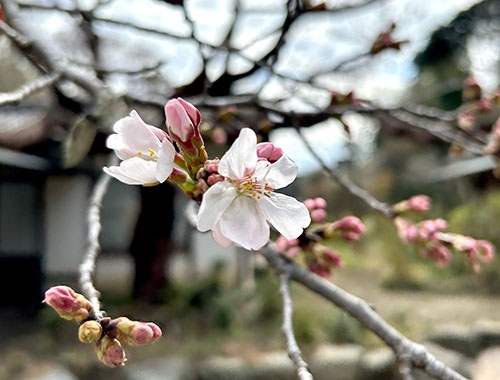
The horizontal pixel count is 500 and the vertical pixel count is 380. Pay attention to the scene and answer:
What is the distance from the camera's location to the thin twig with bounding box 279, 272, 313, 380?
0.56 metres

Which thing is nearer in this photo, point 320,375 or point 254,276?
point 320,375

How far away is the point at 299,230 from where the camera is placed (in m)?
0.48

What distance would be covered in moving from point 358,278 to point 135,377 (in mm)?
4850

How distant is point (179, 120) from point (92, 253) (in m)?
0.27

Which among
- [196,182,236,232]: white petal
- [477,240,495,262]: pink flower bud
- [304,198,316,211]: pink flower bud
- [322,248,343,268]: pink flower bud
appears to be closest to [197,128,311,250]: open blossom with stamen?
[196,182,236,232]: white petal

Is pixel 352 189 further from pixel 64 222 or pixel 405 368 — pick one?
pixel 64 222

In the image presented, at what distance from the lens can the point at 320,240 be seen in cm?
94

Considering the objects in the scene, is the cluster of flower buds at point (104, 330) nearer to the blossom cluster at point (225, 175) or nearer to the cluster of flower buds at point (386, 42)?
the blossom cluster at point (225, 175)

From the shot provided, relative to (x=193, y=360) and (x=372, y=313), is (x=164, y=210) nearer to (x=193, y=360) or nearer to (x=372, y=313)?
(x=193, y=360)

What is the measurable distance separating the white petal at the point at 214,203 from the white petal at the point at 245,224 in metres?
0.01

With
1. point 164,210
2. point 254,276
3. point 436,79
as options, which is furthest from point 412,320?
point 436,79

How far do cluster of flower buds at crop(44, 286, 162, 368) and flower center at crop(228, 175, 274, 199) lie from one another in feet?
0.58

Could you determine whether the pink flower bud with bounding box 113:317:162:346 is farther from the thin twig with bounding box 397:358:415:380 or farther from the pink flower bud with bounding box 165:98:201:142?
the thin twig with bounding box 397:358:415:380

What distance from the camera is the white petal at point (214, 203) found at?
17.5 inches
